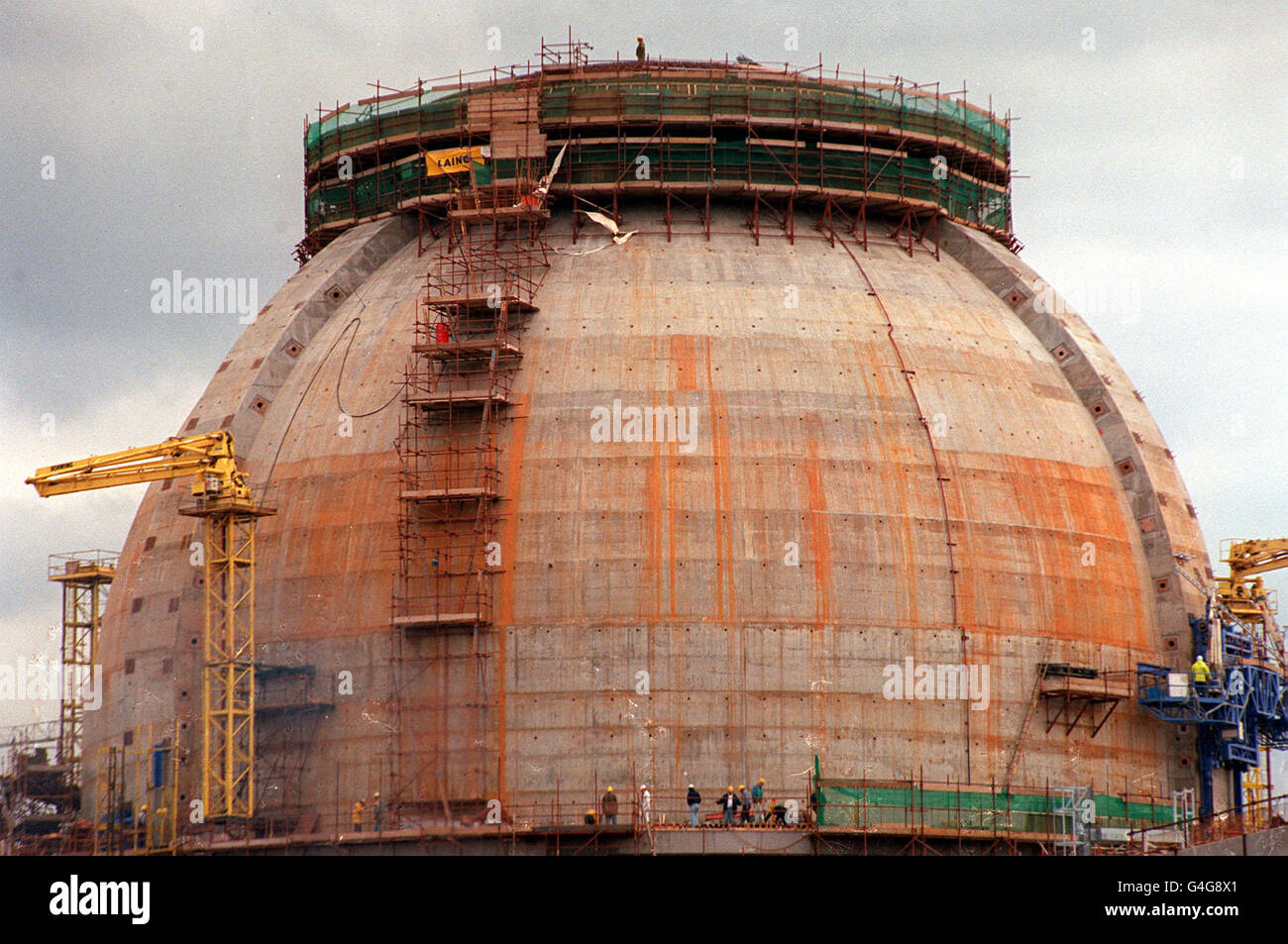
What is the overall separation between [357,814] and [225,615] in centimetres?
754

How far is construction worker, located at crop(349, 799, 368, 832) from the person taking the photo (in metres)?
64.1

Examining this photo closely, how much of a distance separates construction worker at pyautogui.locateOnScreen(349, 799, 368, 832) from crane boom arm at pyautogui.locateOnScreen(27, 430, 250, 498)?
9.78 meters

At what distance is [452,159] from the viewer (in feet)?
240

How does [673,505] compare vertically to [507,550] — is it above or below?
above

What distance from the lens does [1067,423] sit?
234 ft

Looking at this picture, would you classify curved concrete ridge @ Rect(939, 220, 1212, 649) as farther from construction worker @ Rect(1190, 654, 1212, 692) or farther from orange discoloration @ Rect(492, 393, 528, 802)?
orange discoloration @ Rect(492, 393, 528, 802)

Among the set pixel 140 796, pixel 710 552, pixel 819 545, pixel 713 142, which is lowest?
pixel 140 796

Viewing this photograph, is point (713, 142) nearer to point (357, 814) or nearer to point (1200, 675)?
point (1200, 675)

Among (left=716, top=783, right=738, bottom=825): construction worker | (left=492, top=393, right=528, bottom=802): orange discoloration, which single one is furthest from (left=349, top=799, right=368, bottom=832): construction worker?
(left=716, top=783, right=738, bottom=825): construction worker

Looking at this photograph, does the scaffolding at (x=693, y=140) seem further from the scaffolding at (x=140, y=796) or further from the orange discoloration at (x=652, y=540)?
the scaffolding at (x=140, y=796)

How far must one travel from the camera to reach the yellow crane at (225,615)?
217 ft

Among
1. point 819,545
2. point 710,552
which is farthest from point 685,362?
point 819,545

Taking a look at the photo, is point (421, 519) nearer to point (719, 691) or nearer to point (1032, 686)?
point (719, 691)
